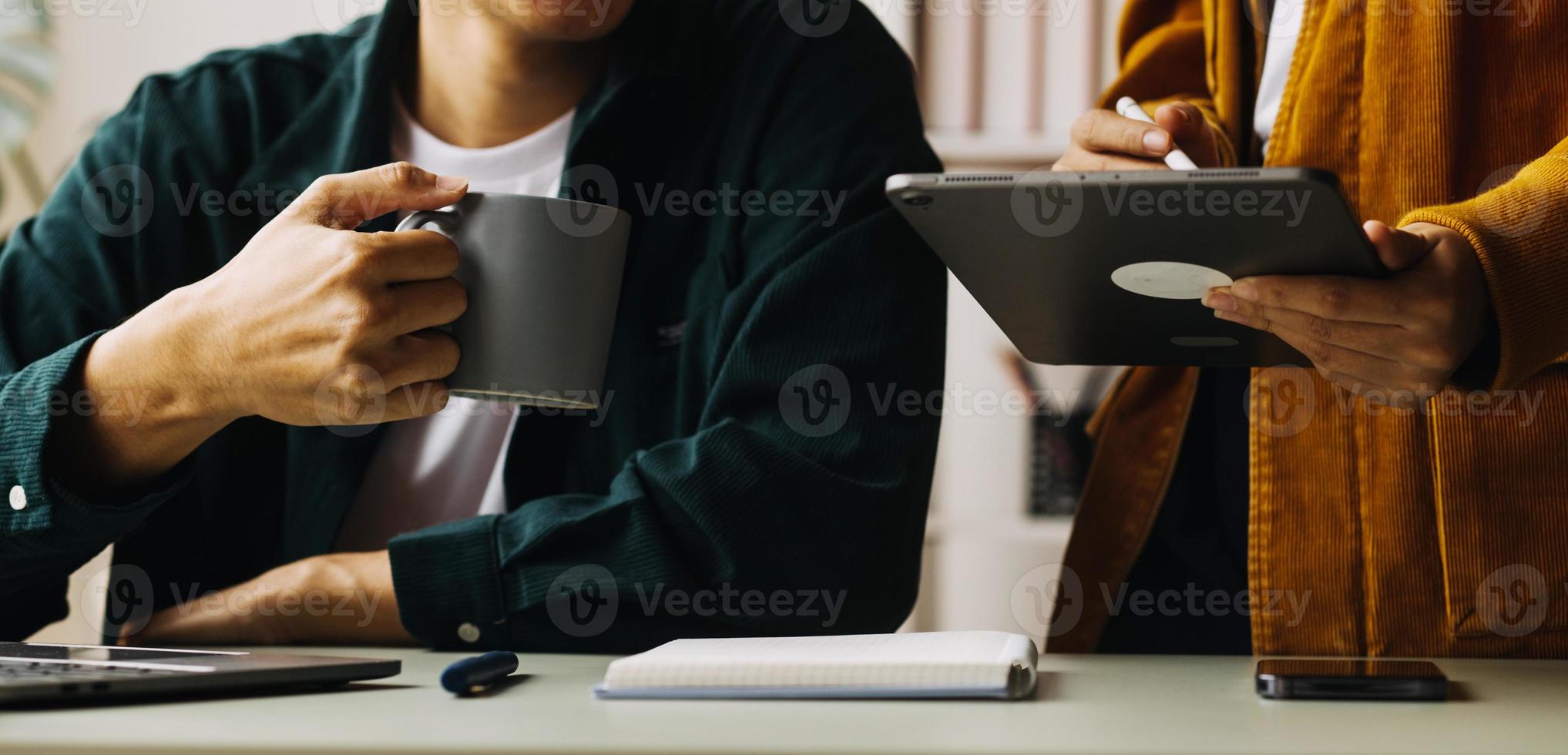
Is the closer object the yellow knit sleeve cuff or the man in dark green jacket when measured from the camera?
the yellow knit sleeve cuff

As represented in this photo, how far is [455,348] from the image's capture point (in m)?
0.77

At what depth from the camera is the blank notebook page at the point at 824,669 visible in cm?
54

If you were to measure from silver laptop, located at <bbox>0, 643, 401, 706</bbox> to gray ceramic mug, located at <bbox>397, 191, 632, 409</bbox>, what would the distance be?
212mm

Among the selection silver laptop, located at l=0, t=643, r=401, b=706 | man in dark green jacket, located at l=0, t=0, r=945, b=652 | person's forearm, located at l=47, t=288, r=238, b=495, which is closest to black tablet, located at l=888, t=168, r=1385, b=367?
man in dark green jacket, located at l=0, t=0, r=945, b=652

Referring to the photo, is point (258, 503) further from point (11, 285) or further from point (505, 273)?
point (505, 273)

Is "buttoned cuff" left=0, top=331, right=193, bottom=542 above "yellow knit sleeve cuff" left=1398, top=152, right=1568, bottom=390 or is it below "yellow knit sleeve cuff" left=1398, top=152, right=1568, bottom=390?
below

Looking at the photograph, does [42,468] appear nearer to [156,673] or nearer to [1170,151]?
[156,673]

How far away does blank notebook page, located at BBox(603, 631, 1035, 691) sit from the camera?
536mm

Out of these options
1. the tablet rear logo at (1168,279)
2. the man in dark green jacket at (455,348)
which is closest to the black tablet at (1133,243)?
the tablet rear logo at (1168,279)

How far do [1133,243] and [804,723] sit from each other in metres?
0.31

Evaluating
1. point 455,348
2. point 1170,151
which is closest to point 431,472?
point 455,348

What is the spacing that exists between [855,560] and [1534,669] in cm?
45

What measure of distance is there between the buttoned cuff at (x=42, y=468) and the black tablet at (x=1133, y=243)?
0.62 m

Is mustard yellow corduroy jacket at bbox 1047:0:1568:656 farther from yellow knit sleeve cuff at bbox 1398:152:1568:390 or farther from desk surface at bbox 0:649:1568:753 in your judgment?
desk surface at bbox 0:649:1568:753
